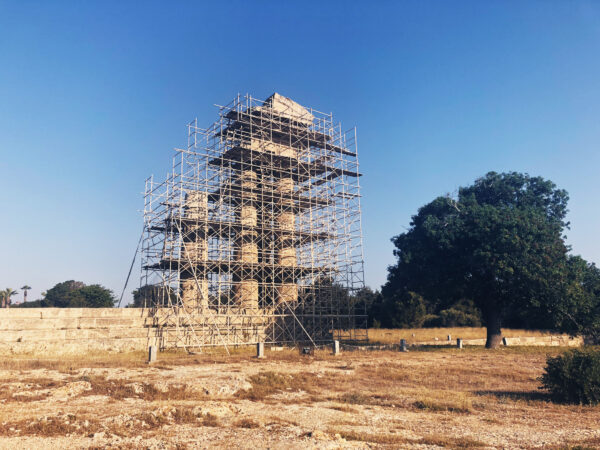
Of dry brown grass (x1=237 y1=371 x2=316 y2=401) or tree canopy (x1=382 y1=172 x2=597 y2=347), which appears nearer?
dry brown grass (x1=237 y1=371 x2=316 y2=401)

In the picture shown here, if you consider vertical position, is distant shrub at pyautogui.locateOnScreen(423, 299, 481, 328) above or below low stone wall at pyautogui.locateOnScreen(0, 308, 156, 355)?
below

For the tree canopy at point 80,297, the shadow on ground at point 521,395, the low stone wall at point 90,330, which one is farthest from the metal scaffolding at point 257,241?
the tree canopy at point 80,297

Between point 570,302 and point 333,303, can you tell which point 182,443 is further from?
point 333,303

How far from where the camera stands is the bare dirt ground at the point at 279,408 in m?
9.88

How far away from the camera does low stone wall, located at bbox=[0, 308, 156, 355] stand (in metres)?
24.5

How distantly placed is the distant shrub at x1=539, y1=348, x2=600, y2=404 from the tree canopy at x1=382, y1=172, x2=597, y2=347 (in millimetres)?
15422

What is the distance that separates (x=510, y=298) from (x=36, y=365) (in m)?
28.1

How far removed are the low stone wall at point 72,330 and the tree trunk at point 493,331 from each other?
23.0 metres

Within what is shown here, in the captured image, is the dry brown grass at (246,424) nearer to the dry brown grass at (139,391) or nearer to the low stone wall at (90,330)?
the dry brown grass at (139,391)

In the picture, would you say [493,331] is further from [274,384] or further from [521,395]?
[274,384]

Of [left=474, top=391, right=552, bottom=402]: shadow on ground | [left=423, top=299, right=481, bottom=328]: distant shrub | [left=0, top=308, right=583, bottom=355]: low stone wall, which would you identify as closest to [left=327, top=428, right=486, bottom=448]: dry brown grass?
[left=474, top=391, right=552, bottom=402]: shadow on ground

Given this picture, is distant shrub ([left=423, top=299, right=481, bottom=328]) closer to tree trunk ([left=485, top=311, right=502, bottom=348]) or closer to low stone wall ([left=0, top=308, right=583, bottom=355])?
tree trunk ([left=485, top=311, right=502, bottom=348])

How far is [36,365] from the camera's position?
65.7 ft

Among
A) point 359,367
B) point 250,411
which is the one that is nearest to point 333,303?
point 359,367
